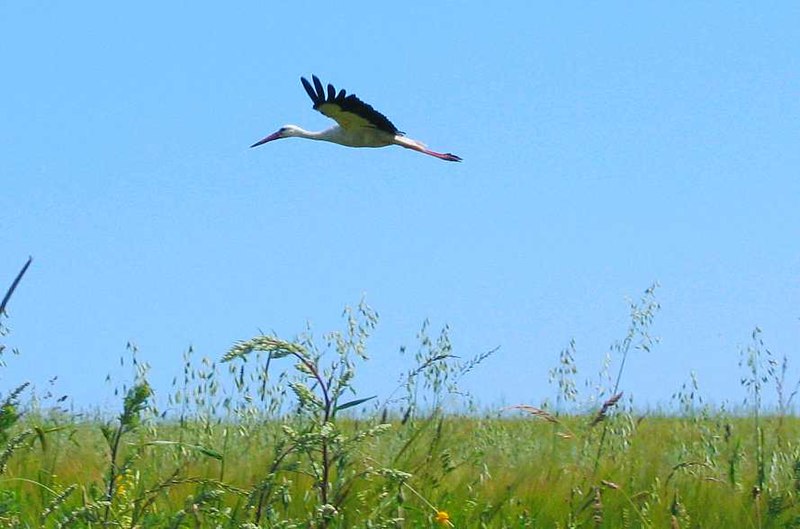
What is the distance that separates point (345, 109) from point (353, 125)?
64 centimetres

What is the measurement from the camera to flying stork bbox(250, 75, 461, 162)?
33.5 ft

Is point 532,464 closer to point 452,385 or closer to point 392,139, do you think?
point 452,385

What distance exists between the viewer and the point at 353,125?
11102 mm

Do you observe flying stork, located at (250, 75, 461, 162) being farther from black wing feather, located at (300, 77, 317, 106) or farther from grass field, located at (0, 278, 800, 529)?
grass field, located at (0, 278, 800, 529)

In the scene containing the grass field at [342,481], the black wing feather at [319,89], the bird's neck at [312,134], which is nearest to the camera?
the grass field at [342,481]

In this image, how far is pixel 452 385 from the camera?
488 cm

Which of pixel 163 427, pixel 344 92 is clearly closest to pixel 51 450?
pixel 163 427

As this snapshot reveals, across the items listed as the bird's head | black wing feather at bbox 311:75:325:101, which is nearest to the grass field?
black wing feather at bbox 311:75:325:101

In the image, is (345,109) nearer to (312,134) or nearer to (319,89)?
(319,89)

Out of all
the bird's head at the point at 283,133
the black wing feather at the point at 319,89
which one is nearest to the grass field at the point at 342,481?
the black wing feather at the point at 319,89

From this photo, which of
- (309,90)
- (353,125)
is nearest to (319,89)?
(309,90)

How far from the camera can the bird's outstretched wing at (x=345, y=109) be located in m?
10.2

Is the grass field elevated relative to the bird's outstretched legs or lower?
lower

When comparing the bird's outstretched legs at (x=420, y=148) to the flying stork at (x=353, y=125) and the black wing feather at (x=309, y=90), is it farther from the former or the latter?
the black wing feather at (x=309, y=90)
